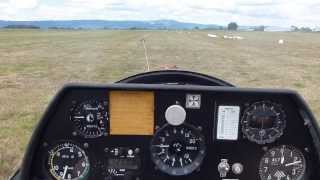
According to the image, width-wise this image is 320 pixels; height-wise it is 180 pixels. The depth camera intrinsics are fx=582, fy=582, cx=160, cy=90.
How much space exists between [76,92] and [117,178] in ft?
1.74

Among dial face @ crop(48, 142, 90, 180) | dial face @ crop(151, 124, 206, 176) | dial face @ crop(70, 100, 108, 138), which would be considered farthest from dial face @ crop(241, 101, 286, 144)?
dial face @ crop(48, 142, 90, 180)

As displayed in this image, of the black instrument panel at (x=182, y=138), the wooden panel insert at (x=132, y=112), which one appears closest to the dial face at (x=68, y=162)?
the black instrument panel at (x=182, y=138)

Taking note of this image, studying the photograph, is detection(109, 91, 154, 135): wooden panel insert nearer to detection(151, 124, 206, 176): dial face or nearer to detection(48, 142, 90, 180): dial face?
detection(151, 124, 206, 176): dial face

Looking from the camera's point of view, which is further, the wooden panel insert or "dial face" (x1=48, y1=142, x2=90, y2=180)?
"dial face" (x1=48, y1=142, x2=90, y2=180)

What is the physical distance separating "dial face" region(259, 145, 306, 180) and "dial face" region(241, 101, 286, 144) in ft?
0.29

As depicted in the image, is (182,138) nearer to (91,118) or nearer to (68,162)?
(91,118)

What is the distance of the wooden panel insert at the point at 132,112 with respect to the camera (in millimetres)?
3055

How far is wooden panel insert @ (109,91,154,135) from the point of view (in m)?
3.05

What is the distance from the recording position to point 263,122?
3.20 metres

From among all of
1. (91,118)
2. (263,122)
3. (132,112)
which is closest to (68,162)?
(91,118)

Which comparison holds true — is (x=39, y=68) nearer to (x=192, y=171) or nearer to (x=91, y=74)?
(x=91, y=74)

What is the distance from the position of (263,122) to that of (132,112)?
0.73m

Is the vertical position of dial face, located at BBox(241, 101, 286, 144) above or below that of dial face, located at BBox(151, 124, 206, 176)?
above

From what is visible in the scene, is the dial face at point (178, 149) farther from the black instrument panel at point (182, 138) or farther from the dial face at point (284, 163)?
the dial face at point (284, 163)
